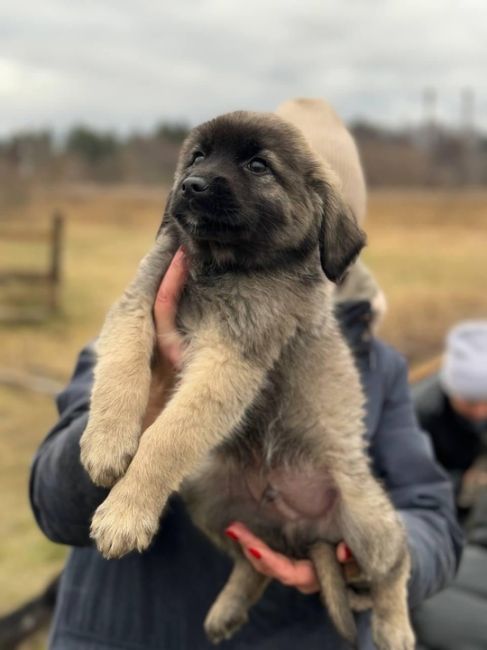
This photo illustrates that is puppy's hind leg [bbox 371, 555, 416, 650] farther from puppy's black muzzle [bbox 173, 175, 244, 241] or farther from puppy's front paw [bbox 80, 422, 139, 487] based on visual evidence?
puppy's black muzzle [bbox 173, 175, 244, 241]

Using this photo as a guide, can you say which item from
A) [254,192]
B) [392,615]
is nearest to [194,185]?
[254,192]

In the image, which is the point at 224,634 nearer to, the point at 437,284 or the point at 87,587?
the point at 87,587

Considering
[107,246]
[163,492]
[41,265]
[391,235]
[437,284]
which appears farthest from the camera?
[391,235]

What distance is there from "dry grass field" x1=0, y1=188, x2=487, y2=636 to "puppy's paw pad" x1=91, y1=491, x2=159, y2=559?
318 centimetres

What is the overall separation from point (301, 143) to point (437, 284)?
596 inches

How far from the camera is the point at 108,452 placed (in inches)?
72.4

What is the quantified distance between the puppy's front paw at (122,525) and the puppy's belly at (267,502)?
0.43 metres

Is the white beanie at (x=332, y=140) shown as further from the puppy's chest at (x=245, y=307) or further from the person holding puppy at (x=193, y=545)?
the puppy's chest at (x=245, y=307)

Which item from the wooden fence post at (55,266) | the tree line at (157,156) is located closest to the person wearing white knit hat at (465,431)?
the wooden fence post at (55,266)

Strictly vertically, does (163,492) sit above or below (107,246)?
above

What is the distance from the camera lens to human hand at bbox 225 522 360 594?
2.08 metres

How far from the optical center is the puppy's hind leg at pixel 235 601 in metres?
2.20

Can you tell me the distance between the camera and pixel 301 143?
228cm

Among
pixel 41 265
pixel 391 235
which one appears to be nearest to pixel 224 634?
pixel 41 265
